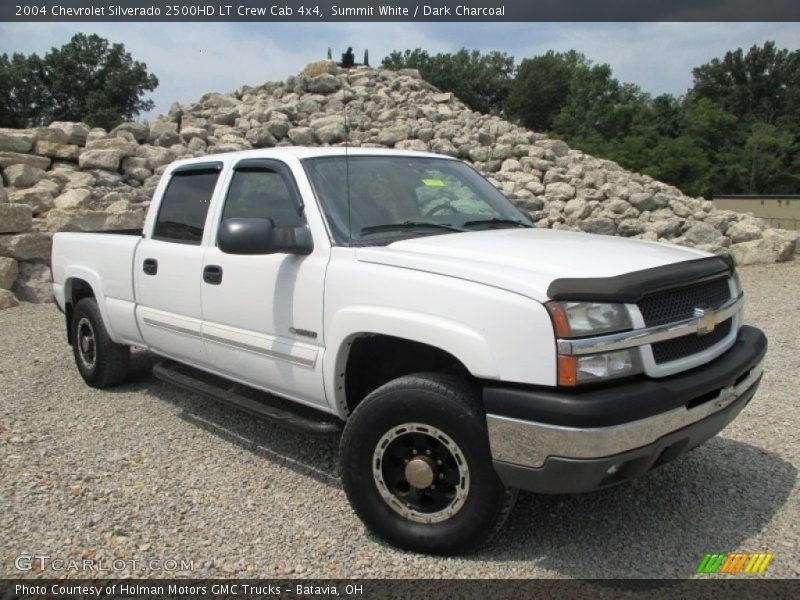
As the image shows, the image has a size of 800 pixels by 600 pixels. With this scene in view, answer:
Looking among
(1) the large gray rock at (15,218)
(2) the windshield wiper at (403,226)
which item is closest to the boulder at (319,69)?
(1) the large gray rock at (15,218)

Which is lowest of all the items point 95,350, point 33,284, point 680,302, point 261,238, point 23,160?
point 33,284

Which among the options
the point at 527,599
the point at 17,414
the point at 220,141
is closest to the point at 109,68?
the point at 220,141

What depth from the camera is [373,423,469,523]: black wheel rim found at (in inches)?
120

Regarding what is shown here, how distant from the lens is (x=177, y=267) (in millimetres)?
4605

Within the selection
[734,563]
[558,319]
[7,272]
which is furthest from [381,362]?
[7,272]

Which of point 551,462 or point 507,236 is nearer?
point 551,462

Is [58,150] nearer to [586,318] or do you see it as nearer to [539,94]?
[586,318]

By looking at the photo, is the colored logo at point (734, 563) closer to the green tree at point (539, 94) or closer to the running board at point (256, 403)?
the running board at point (256, 403)

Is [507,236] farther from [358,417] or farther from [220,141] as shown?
[220,141]

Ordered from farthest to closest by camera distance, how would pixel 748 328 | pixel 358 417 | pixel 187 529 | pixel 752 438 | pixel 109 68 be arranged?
pixel 109 68, pixel 752 438, pixel 748 328, pixel 187 529, pixel 358 417

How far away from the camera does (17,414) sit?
5285mm

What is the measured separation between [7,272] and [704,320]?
10.2 m

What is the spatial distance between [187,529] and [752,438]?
12.3 feet

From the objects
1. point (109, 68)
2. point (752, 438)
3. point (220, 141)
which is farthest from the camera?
point (109, 68)
